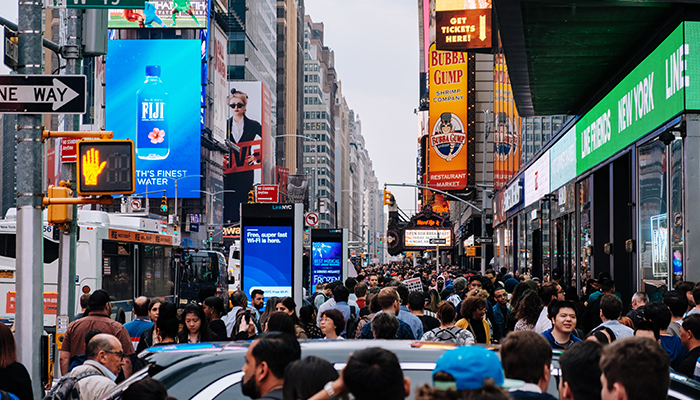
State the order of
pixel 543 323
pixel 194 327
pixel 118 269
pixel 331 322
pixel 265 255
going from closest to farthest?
pixel 194 327
pixel 331 322
pixel 543 323
pixel 265 255
pixel 118 269

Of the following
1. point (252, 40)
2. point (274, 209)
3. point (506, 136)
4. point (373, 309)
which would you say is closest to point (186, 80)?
point (252, 40)

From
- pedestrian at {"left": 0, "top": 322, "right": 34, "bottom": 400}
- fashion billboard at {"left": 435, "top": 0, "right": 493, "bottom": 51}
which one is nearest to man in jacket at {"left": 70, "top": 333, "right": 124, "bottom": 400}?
pedestrian at {"left": 0, "top": 322, "right": 34, "bottom": 400}

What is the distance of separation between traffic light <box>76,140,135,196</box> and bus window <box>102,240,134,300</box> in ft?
43.7

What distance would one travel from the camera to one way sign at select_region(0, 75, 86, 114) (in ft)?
29.0

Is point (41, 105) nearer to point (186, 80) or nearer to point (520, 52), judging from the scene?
point (520, 52)

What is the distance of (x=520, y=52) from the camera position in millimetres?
18375

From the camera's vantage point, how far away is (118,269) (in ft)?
77.4

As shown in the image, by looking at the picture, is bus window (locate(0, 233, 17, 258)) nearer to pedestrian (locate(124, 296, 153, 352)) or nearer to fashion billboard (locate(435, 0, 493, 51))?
pedestrian (locate(124, 296, 153, 352))

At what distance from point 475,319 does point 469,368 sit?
7.07 meters

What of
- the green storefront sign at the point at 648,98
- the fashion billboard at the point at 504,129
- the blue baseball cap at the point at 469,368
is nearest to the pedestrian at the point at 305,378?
the blue baseball cap at the point at 469,368

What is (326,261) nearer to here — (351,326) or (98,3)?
(351,326)

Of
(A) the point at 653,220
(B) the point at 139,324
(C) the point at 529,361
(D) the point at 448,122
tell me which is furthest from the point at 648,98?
(D) the point at 448,122

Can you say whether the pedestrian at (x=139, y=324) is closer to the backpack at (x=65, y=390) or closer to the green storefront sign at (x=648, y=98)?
the backpack at (x=65, y=390)

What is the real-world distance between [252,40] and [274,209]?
11039cm
